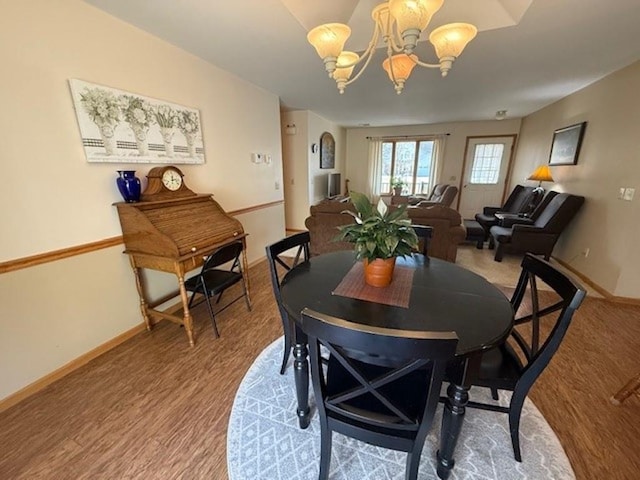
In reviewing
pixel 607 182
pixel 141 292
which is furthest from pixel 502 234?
pixel 141 292

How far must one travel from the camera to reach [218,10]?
1.81m

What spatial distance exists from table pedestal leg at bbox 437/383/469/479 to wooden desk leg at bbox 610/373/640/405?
1233 millimetres

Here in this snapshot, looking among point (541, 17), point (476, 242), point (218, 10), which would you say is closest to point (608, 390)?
point (541, 17)

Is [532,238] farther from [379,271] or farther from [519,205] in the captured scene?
[379,271]

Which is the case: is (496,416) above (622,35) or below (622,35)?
below

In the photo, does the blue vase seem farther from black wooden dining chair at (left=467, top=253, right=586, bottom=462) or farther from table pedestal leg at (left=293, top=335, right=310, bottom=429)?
black wooden dining chair at (left=467, top=253, right=586, bottom=462)

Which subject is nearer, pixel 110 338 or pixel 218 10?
pixel 218 10

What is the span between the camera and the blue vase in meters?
1.91

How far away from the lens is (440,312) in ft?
3.69

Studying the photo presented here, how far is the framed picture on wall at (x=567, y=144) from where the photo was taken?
3456 millimetres

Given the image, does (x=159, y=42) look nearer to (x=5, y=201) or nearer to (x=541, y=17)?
(x=5, y=201)

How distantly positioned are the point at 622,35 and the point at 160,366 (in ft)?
14.4

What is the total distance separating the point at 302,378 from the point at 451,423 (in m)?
0.68

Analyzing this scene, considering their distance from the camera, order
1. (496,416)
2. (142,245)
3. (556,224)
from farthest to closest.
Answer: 1. (556,224)
2. (142,245)
3. (496,416)
